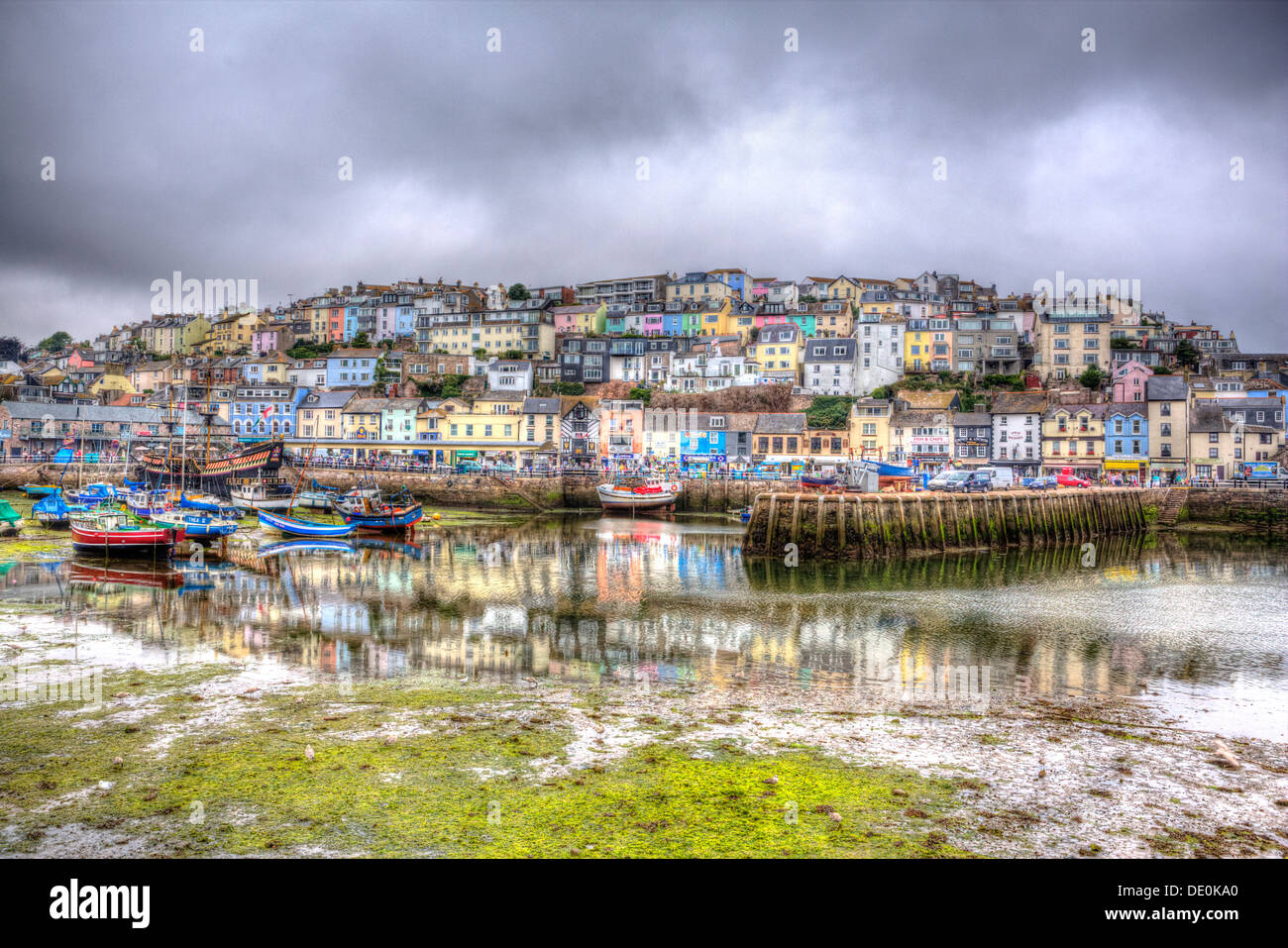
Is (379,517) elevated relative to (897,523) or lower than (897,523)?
lower

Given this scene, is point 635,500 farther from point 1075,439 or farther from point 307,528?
point 1075,439

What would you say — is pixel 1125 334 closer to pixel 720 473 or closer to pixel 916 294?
pixel 916 294

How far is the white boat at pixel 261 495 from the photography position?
4525 cm

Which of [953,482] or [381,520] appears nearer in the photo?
[381,520]

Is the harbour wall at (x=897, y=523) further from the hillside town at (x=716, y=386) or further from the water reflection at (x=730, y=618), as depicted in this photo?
the hillside town at (x=716, y=386)

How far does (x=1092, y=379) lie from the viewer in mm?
77500

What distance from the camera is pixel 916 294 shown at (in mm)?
103062

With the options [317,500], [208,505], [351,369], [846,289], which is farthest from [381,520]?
[846,289]

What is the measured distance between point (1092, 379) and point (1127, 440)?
1378 centimetres

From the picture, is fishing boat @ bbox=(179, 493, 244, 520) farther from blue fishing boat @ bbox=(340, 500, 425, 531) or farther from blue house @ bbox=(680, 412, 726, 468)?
blue house @ bbox=(680, 412, 726, 468)

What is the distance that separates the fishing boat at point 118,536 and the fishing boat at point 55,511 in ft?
30.9

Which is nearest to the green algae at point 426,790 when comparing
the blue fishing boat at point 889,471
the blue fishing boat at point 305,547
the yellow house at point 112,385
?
the blue fishing boat at point 305,547

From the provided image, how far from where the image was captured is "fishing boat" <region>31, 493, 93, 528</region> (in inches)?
1480
